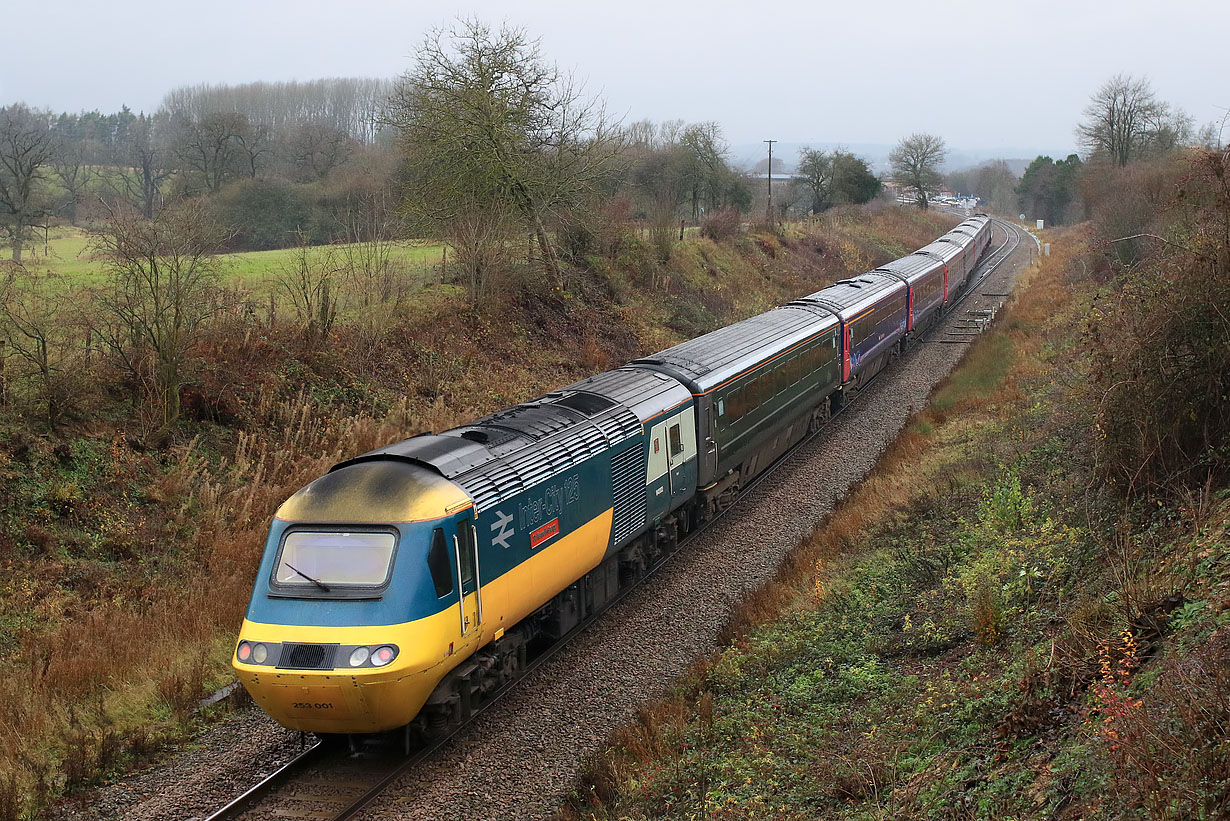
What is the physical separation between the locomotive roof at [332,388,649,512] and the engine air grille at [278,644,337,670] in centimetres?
196

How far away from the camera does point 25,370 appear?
14188 mm

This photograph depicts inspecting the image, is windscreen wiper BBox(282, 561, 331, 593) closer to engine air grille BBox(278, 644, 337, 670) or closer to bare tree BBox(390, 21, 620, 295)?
engine air grille BBox(278, 644, 337, 670)

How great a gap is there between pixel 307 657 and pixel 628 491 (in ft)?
17.2

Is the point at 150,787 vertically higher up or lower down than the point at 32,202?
lower down

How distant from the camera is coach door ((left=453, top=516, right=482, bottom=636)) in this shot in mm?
8703

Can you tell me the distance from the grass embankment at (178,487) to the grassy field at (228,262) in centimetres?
182

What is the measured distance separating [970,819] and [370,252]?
19636 millimetres

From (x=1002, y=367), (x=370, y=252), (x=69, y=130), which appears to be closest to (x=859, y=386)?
(x=1002, y=367)

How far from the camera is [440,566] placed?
842cm

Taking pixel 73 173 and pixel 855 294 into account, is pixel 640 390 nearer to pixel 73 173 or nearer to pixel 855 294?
pixel 855 294

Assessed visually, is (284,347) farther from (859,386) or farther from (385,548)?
(859,386)

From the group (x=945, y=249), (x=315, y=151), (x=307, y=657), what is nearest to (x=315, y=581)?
(x=307, y=657)

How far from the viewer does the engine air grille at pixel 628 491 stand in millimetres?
11828

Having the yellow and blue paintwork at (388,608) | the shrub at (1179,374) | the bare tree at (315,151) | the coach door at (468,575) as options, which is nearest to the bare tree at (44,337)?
the yellow and blue paintwork at (388,608)
